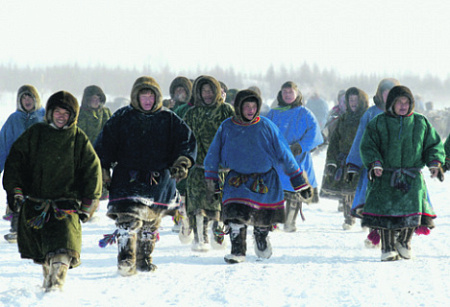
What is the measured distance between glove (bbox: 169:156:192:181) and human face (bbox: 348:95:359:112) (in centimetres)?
392

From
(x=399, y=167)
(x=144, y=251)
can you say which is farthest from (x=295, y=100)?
(x=144, y=251)

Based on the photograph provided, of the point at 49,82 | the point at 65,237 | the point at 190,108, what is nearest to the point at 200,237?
the point at 190,108

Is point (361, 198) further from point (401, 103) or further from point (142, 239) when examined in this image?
point (142, 239)

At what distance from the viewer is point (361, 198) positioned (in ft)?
22.8

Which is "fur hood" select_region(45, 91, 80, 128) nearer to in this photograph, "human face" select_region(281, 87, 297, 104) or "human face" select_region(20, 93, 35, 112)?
"human face" select_region(20, 93, 35, 112)

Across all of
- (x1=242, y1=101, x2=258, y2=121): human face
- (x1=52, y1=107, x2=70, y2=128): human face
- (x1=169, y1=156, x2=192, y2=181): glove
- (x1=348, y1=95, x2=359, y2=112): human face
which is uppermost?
(x1=348, y1=95, x2=359, y2=112): human face

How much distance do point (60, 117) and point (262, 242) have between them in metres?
2.57

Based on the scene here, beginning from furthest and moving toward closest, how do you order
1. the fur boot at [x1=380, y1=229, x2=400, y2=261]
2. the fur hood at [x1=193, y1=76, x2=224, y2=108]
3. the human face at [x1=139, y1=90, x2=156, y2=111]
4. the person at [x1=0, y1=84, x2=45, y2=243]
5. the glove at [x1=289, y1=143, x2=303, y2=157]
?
the glove at [x1=289, y1=143, x2=303, y2=157] → the person at [x1=0, y1=84, x2=45, y2=243] → the fur hood at [x1=193, y1=76, x2=224, y2=108] → the fur boot at [x1=380, y1=229, x2=400, y2=261] → the human face at [x1=139, y1=90, x2=156, y2=111]

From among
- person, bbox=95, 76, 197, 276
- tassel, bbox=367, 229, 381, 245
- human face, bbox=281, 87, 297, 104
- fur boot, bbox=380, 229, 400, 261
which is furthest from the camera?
human face, bbox=281, 87, 297, 104

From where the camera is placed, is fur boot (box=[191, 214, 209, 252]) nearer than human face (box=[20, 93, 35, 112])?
Yes

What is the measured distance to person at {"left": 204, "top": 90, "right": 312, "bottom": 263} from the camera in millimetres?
6305

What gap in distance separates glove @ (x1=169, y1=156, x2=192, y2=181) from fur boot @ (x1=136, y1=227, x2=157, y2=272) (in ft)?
1.89

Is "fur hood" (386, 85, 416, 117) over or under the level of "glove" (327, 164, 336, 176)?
over

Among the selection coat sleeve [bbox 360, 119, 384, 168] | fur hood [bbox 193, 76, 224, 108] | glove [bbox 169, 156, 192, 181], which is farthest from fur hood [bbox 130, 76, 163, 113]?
coat sleeve [bbox 360, 119, 384, 168]
